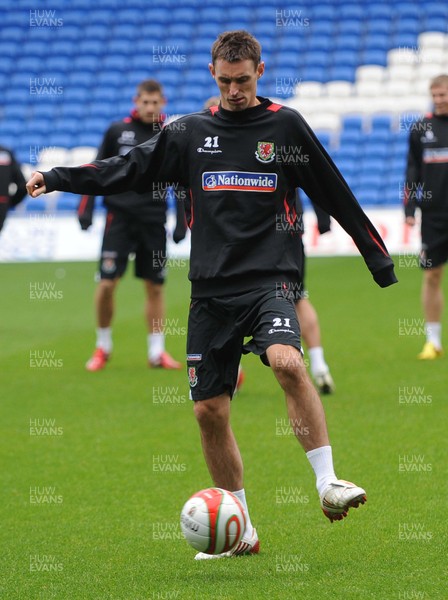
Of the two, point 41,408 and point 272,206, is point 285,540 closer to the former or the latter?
point 272,206

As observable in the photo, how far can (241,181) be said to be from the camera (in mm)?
4887

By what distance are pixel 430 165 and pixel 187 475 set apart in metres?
5.45

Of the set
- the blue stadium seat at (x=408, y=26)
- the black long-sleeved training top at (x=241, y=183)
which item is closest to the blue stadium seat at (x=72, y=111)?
the blue stadium seat at (x=408, y=26)

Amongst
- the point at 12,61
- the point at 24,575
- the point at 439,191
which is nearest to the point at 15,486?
the point at 24,575

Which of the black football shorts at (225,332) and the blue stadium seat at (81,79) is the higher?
the black football shorts at (225,332)

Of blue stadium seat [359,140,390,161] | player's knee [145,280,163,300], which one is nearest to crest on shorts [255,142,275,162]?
player's knee [145,280,163,300]

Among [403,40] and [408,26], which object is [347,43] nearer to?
[403,40]

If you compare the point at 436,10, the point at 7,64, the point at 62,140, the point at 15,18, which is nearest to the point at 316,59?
the point at 436,10

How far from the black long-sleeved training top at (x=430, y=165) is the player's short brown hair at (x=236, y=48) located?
5.94m

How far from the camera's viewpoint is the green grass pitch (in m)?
4.49

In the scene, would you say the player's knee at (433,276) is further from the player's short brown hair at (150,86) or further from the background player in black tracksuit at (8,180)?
the background player in black tracksuit at (8,180)

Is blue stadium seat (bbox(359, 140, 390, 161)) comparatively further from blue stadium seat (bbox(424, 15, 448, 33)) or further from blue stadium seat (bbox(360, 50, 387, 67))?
blue stadium seat (bbox(424, 15, 448, 33))

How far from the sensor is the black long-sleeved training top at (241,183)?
489 centimetres

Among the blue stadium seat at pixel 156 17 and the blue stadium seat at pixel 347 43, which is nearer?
the blue stadium seat at pixel 347 43
